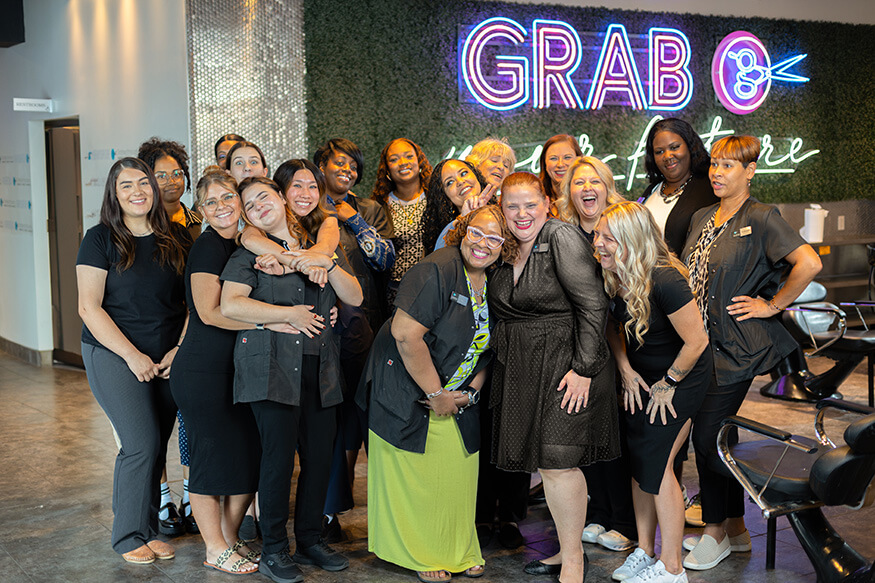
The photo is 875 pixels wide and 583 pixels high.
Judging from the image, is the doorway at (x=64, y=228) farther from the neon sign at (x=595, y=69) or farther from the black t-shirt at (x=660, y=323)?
the black t-shirt at (x=660, y=323)

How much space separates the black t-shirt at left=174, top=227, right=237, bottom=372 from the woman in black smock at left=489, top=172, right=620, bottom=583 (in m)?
1.10

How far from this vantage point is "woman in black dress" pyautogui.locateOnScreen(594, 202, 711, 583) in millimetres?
3297

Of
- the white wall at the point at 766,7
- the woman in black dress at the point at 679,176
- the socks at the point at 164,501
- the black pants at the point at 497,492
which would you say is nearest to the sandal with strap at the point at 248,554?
the socks at the point at 164,501

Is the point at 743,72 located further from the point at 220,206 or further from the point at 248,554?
the point at 248,554

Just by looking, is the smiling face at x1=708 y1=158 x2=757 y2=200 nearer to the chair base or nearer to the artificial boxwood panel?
the chair base

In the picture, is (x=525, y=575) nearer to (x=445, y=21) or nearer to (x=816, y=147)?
(x=445, y=21)

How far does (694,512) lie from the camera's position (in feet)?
14.2

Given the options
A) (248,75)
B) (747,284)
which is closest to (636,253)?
(747,284)

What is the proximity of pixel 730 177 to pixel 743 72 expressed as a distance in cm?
588

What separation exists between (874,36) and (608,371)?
8543 millimetres

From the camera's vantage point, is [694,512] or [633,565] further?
[694,512]

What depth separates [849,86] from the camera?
10.0 m

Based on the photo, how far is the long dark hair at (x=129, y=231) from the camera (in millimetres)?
3764

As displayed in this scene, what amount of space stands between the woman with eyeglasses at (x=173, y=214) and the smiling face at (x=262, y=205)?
0.72 m
